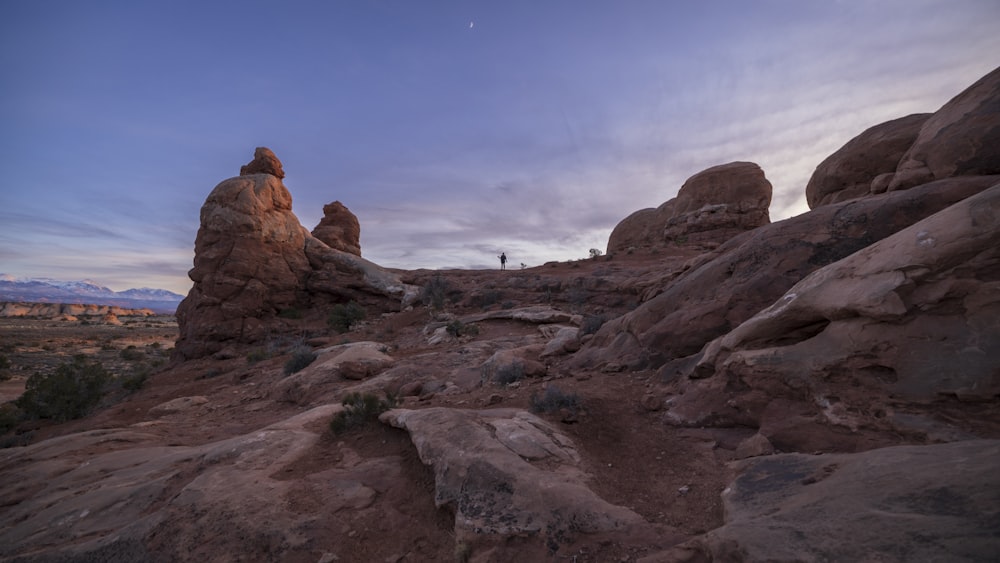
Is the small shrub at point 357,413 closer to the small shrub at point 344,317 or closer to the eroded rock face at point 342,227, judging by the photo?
the small shrub at point 344,317

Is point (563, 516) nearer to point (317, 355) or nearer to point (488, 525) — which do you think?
point (488, 525)

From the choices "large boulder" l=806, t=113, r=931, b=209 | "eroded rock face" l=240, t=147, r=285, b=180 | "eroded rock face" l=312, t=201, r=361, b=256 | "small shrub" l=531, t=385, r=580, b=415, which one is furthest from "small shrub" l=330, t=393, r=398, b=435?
"eroded rock face" l=312, t=201, r=361, b=256

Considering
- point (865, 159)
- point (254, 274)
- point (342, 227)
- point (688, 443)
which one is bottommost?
point (688, 443)

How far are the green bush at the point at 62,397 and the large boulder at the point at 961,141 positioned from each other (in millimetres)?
21346

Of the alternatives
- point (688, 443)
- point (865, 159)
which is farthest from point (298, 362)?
point (865, 159)

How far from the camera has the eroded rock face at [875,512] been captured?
2.00m

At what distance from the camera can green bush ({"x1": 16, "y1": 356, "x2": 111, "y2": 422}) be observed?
1309 cm

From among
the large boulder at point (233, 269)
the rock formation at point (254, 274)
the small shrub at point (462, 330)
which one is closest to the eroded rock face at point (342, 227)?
the rock formation at point (254, 274)

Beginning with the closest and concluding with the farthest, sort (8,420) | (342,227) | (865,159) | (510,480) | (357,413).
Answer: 1. (510,480)
2. (357,413)
3. (865,159)
4. (8,420)
5. (342,227)

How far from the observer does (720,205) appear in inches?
1123

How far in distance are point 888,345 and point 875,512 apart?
2.50 meters

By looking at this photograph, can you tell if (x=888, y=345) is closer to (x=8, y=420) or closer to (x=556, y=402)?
(x=556, y=402)

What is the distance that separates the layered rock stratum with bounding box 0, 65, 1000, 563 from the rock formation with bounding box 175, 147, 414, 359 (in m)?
12.5

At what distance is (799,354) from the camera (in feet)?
15.4
